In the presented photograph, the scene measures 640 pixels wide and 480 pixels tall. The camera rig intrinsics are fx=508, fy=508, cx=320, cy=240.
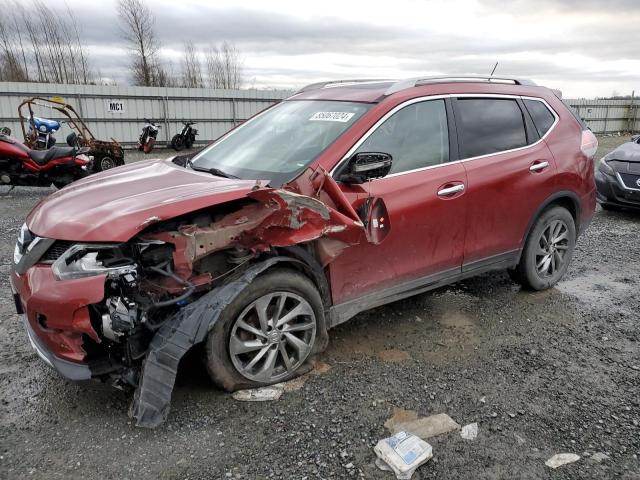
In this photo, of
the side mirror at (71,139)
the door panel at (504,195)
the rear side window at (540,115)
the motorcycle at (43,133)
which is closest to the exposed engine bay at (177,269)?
the door panel at (504,195)

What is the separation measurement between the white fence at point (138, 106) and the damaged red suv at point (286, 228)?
1309 centimetres

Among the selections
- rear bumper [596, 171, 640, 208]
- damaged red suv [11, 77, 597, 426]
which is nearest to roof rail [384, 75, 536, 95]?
damaged red suv [11, 77, 597, 426]

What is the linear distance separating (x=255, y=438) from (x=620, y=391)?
225 centimetres

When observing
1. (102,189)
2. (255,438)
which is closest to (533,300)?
(255,438)

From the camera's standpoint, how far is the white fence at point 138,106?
47.6 feet

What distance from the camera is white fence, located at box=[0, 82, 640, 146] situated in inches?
571

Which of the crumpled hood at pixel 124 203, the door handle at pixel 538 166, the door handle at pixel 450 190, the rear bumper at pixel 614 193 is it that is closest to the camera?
the crumpled hood at pixel 124 203

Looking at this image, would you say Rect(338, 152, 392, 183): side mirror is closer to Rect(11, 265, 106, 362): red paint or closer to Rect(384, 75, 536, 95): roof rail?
Rect(384, 75, 536, 95): roof rail

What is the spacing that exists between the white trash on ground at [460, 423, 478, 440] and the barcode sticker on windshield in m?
2.01

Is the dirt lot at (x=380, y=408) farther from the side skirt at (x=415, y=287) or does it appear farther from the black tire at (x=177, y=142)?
the black tire at (x=177, y=142)

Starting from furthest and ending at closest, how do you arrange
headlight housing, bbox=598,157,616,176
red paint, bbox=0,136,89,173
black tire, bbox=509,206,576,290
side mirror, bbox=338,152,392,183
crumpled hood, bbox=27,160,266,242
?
1. red paint, bbox=0,136,89,173
2. headlight housing, bbox=598,157,616,176
3. black tire, bbox=509,206,576,290
4. side mirror, bbox=338,152,392,183
5. crumpled hood, bbox=27,160,266,242

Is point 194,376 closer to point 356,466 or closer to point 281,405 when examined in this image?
point 281,405

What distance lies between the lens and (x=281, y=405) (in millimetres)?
2932

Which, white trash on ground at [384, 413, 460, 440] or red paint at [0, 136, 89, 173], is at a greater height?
red paint at [0, 136, 89, 173]
